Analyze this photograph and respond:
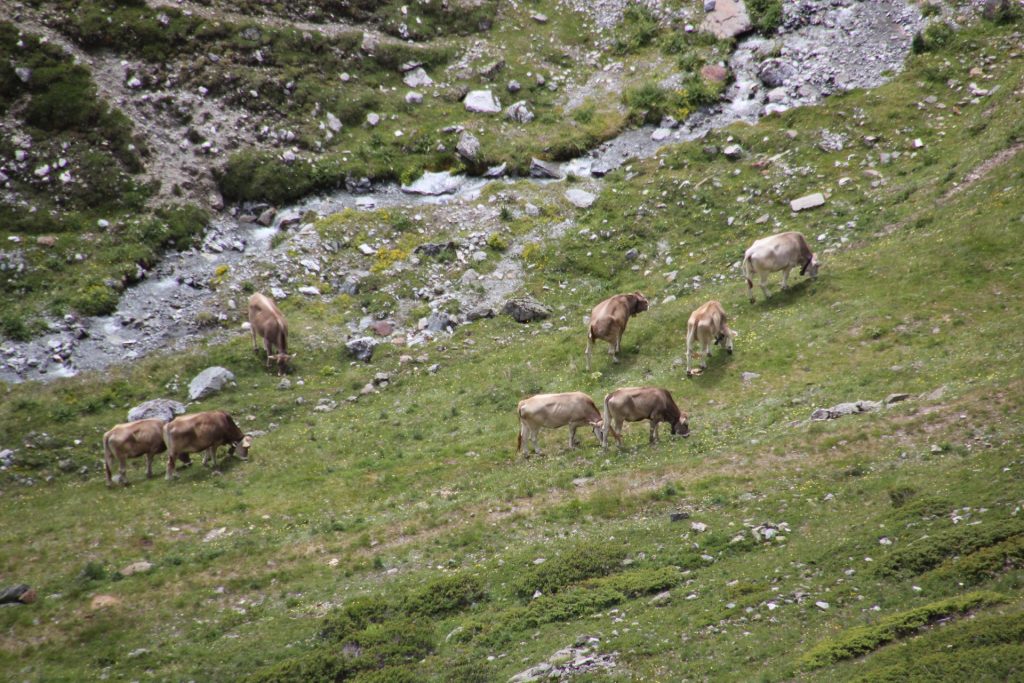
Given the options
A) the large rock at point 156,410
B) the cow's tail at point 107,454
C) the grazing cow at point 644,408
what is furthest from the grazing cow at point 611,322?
the cow's tail at point 107,454

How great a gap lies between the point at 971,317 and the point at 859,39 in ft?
99.5

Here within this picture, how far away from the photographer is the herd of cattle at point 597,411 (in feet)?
89.0

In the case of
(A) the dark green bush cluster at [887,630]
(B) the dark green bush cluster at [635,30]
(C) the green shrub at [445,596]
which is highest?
(B) the dark green bush cluster at [635,30]

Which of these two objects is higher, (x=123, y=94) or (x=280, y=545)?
(x=123, y=94)

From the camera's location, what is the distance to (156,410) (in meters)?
33.4

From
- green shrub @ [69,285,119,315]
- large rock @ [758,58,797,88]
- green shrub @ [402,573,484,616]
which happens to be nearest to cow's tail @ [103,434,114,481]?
green shrub @ [69,285,119,315]

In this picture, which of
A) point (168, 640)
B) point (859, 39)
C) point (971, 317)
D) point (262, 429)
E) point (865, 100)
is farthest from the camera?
point (859, 39)

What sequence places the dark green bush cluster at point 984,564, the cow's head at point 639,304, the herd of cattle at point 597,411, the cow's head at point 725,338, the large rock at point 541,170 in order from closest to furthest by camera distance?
the dark green bush cluster at point 984,564 → the herd of cattle at point 597,411 → the cow's head at point 725,338 → the cow's head at point 639,304 → the large rock at point 541,170

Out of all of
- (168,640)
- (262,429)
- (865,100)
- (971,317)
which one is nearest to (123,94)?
(262,429)

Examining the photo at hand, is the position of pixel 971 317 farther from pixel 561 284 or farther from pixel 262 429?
pixel 262 429

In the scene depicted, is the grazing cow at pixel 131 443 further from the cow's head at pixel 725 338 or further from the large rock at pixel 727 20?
the large rock at pixel 727 20

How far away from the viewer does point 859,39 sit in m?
52.4

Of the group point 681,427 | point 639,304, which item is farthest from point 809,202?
point 681,427

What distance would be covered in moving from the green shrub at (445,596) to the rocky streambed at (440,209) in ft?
66.5
